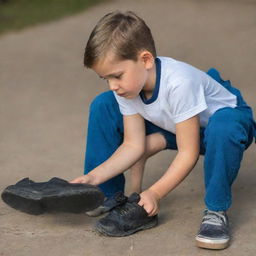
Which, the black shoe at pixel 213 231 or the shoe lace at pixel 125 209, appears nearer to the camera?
the black shoe at pixel 213 231

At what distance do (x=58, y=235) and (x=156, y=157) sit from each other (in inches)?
45.7

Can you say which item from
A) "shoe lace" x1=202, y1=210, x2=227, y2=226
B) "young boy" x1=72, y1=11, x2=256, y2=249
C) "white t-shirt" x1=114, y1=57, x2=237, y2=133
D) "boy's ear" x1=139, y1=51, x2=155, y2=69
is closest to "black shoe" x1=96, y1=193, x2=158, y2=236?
"young boy" x1=72, y1=11, x2=256, y2=249

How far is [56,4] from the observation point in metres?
8.59

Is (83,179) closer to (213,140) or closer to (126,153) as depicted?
(126,153)

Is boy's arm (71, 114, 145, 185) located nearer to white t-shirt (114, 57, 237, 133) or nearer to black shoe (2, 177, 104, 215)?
white t-shirt (114, 57, 237, 133)

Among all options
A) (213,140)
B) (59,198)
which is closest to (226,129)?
(213,140)

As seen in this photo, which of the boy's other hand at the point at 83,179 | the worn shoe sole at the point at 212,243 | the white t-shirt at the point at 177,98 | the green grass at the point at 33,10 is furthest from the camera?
the green grass at the point at 33,10

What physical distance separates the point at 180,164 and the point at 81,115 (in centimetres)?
202

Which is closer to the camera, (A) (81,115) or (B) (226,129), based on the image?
(B) (226,129)

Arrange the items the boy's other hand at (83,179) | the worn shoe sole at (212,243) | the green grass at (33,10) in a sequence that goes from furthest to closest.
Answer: the green grass at (33,10) → the boy's other hand at (83,179) → the worn shoe sole at (212,243)

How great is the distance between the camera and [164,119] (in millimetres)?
3264

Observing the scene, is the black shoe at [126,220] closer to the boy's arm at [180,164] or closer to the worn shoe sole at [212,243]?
the boy's arm at [180,164]

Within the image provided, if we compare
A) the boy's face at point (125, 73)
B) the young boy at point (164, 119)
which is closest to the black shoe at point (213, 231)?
the young boy at point (164, 119)

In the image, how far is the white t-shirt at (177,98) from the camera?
309 centimetres
